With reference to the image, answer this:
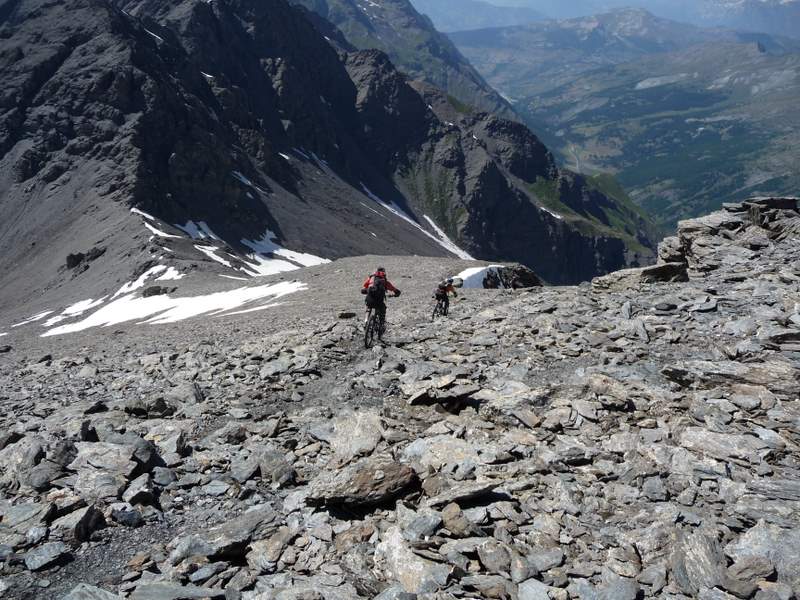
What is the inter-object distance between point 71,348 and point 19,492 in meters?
27.7

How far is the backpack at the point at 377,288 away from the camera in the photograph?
20.6m

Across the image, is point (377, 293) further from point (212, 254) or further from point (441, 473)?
point (212, 254)

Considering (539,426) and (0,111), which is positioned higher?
(0,111)

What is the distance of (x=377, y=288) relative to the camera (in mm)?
20812

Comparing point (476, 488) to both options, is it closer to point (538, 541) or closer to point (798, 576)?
point (538, 541)

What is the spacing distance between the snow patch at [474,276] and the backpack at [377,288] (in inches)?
986

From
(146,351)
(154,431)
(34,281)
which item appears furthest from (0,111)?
(154,431)

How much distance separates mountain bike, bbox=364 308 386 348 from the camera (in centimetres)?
2052

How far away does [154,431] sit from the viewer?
41.4 feet

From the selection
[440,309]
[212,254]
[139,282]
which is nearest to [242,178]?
[212,254]

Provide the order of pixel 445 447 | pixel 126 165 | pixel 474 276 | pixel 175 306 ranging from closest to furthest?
pixel 445 447
pixel 474 276
pixel 175 306
pixel 126 165

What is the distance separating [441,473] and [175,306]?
45.1 m

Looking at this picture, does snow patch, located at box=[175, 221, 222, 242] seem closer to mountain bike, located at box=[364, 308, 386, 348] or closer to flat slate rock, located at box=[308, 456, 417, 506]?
mountain bike, located at box=[364, 308, 386, 348]

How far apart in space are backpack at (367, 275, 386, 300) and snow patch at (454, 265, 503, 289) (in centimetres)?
2503
